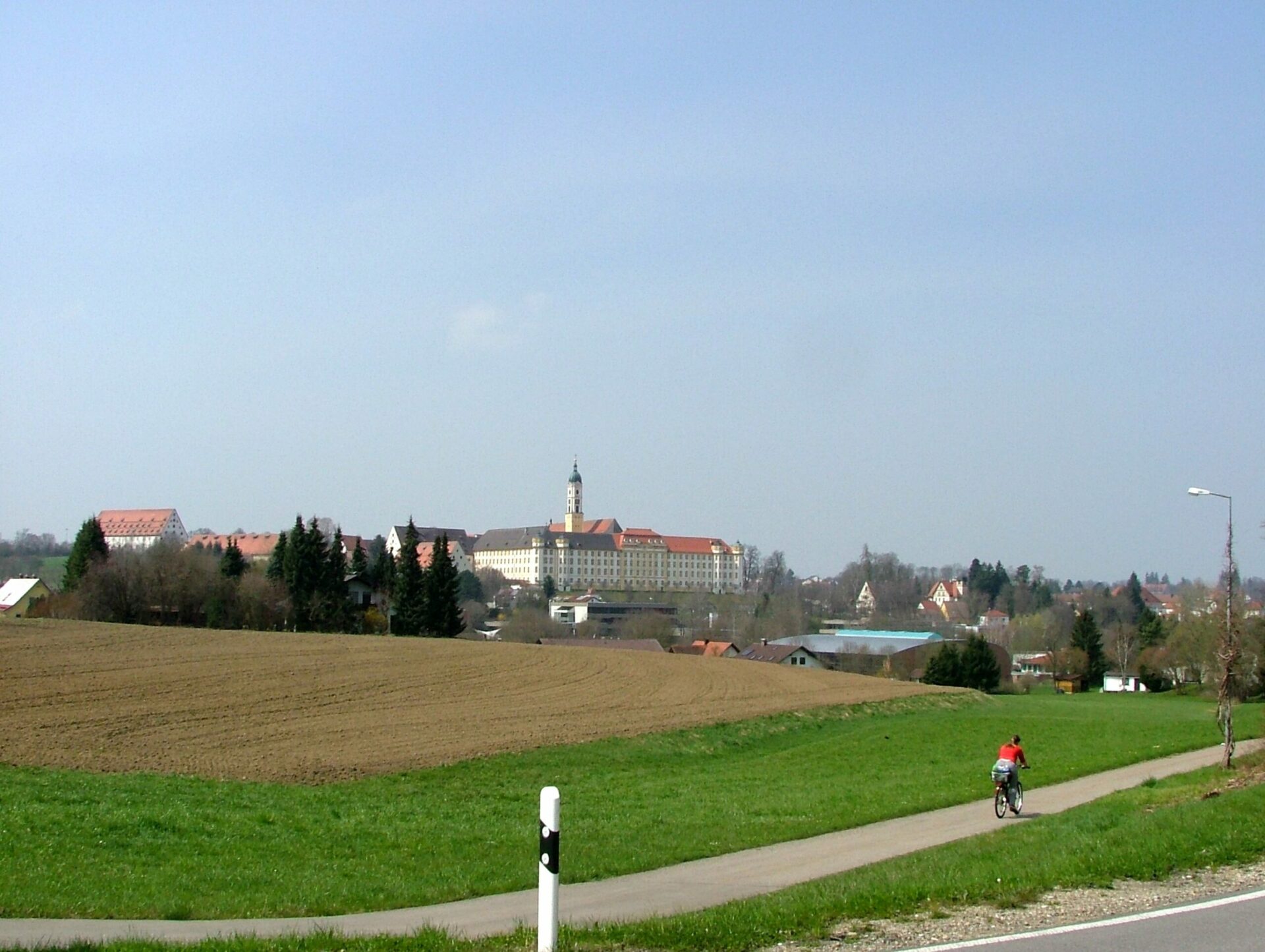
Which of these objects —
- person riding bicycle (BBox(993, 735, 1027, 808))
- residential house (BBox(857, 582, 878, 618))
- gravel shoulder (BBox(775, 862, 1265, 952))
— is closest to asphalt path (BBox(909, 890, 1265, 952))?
gravel shoulder (BBox(775, 862, 1265, 952))

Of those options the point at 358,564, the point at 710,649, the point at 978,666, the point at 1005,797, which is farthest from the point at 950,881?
the point at 710,649

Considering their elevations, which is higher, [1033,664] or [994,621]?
[994,621]

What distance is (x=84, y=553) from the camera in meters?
85.8

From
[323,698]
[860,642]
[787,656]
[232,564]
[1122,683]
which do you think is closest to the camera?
[323,698]

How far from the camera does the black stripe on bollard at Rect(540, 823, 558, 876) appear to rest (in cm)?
668

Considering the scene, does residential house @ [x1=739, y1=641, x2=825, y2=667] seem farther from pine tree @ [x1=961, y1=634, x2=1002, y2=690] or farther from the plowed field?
the plowed field

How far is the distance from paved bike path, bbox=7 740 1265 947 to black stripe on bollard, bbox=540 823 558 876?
2.61 m

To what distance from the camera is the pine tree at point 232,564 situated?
295 ft

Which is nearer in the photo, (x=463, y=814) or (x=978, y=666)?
(x=463, y=814)

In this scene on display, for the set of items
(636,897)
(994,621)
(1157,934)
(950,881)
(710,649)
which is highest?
(1157,934)

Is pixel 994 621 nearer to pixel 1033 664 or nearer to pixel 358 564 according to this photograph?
pixel 1033 664

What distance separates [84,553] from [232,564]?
10283mm

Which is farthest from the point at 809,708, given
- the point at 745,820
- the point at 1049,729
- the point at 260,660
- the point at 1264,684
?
the point at 1264,684

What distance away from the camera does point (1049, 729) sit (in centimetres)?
4241
